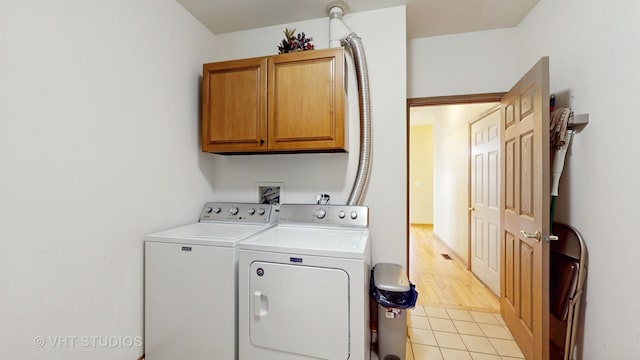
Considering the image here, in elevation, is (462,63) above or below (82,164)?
above

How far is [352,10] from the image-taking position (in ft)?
6.56

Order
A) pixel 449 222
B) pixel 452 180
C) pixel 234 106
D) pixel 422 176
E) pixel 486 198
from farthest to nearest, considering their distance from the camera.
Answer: pixel 422 176 → pixel 449 222 → pixel 452 180 → pixel 486 198 → pixel 234 106

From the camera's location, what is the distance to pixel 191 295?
1484mm

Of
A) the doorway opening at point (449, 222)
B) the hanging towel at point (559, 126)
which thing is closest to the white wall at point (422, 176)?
the doorway opening at point (449, 222)

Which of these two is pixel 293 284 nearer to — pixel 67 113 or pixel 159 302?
pixel 159 302

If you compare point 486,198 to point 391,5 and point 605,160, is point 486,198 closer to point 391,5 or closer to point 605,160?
point 605,160

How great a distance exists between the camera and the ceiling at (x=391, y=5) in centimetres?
191

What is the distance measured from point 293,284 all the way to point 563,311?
1668 millimetres

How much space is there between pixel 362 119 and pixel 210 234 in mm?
1360

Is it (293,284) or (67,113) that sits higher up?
(67,113)

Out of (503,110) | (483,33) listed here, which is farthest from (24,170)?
(483,33)

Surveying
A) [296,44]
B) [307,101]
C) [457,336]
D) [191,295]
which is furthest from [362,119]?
[457,336]

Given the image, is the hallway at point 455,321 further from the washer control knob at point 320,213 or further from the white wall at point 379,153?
the washer control knob at point 320,213

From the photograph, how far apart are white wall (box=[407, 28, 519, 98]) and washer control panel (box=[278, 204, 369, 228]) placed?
1334 millimetres
